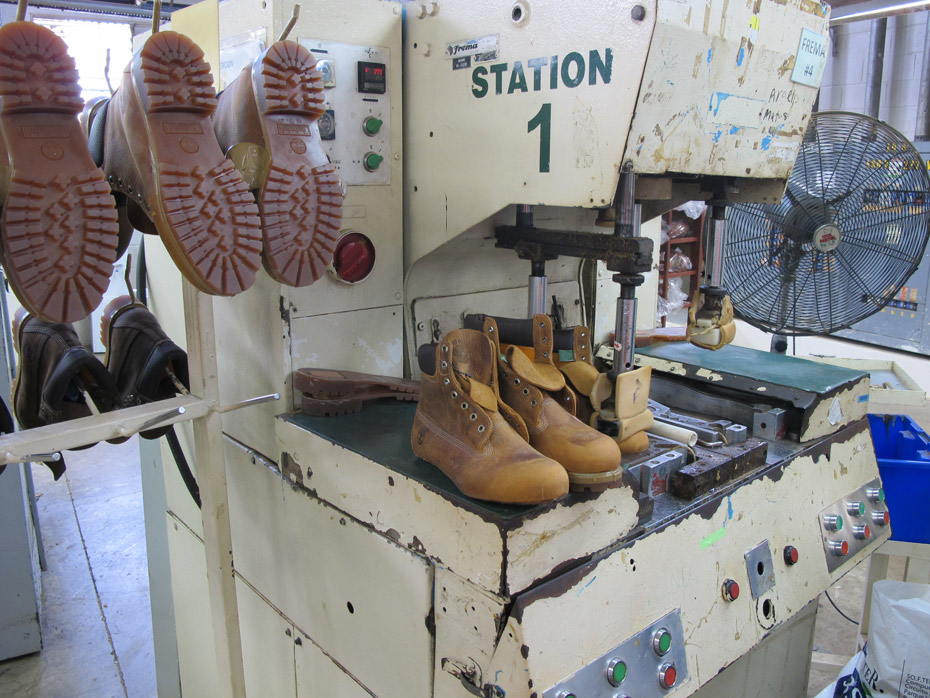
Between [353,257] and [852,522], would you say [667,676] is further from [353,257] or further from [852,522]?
[353,257]

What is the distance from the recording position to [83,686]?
2213 mm

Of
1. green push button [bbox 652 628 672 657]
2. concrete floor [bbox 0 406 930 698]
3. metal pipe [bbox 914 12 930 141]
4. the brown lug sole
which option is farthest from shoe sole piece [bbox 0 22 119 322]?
metal pipe [bbox 914 12 930 141]

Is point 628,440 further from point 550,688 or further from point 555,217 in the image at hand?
point 555,217

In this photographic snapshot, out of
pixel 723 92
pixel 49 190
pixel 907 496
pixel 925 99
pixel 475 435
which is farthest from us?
pixel 925 99

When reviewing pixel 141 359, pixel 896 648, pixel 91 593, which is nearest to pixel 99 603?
pixel 91 593

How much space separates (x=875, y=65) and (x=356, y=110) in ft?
14.9

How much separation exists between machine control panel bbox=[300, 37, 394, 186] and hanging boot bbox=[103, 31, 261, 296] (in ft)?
1.16

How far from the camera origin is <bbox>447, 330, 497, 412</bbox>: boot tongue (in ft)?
3.30

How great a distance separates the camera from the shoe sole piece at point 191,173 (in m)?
0.84

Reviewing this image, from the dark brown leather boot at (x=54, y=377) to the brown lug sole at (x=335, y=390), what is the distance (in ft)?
0.97

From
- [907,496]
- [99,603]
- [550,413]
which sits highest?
[550,413]

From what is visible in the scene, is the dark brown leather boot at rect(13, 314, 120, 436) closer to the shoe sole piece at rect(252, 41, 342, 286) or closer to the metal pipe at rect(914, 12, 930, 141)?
the shoe sole piece at rect(252, 41, 342, 286)

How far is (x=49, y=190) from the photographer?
0.76 meters

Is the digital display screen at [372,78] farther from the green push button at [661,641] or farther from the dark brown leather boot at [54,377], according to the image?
the green push button at [661,641]
